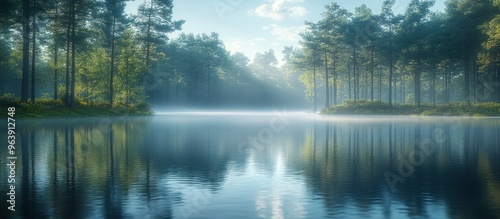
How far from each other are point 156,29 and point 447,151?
63.8 metres

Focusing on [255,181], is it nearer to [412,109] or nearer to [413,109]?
[413,109]

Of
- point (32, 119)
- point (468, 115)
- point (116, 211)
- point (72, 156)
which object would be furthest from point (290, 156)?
point (468, 115)

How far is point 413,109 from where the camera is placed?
72.6m

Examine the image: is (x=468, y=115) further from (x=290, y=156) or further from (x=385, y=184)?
(x=385, y=184)

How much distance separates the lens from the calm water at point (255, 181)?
10.1 m

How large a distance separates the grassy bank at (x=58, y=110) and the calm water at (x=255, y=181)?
983 inches

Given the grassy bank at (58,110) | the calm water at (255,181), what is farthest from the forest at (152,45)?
the calm water at (255,181)

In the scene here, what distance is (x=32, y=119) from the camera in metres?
47.2

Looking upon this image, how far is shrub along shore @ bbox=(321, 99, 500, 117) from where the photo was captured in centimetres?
6462

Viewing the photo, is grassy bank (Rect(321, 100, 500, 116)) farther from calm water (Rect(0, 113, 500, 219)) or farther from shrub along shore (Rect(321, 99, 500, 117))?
calm water (Rect(0, 113, 500, 219))

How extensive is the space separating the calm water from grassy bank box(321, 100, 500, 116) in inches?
1805

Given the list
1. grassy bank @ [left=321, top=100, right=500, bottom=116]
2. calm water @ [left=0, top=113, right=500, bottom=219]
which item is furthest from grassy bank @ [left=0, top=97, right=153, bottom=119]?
grassy bank @ [left=321, top=100, right=500, bottom=116]

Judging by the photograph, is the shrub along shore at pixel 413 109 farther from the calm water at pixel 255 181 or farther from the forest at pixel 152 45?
the calm water at pixel 255 181

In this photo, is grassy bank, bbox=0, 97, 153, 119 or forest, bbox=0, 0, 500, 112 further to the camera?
forest, bbox=0, 0, 500, 112
